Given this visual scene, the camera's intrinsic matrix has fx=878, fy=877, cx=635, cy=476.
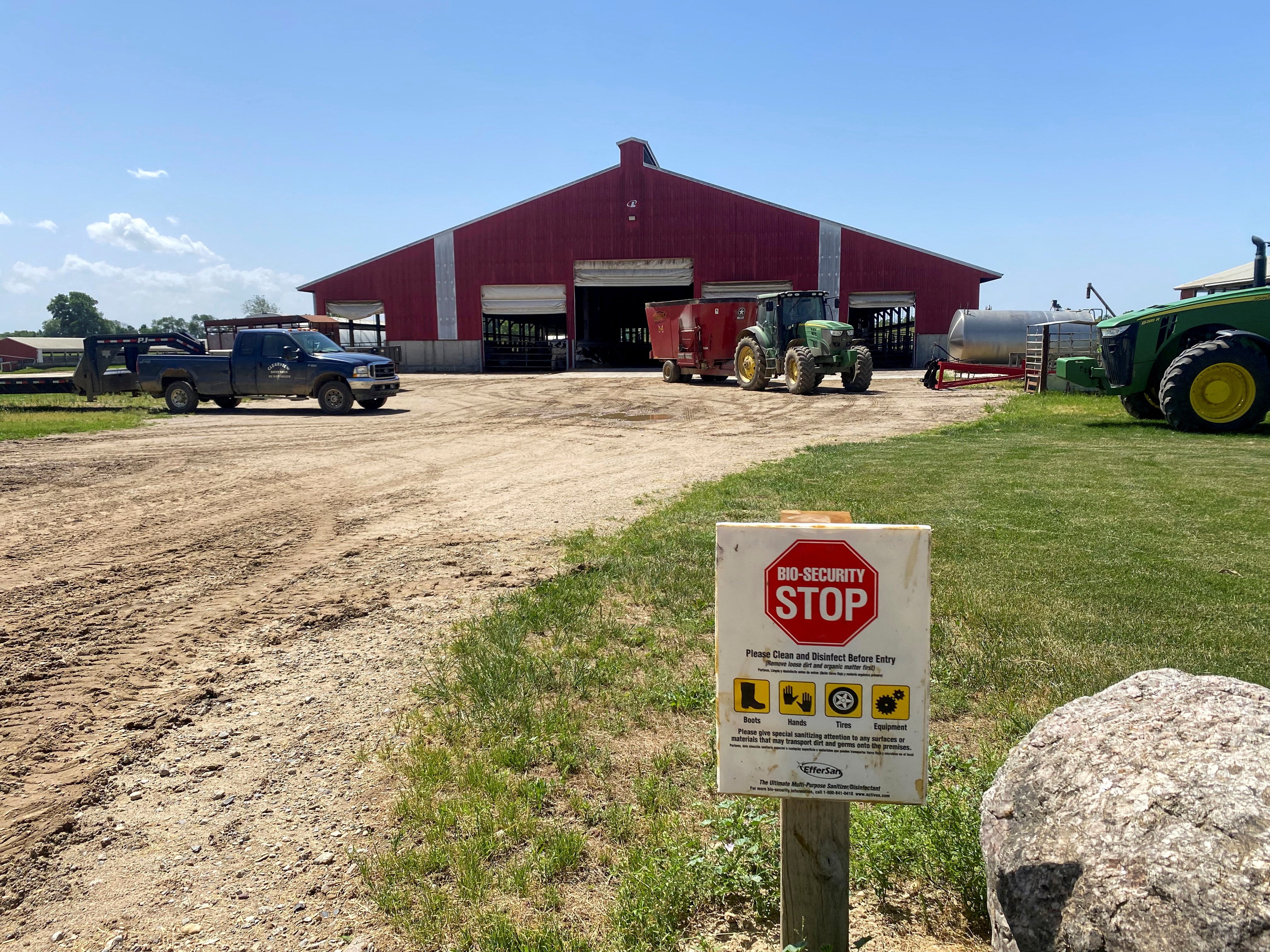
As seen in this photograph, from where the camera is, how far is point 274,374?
21.8 meters

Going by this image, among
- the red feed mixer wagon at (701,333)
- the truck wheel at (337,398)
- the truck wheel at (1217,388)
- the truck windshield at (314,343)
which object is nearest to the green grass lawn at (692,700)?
the truck wheel at (1217,388)

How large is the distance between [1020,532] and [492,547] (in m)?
4.48

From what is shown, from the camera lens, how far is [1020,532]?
723cm

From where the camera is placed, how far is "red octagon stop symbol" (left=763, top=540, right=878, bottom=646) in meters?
2.19

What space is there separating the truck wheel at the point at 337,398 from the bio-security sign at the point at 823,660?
2059 cm

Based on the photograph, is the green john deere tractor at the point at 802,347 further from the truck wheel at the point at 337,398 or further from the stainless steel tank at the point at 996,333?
the truck wheel at the point at 337,398

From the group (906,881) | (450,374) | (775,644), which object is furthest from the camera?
(450,374)

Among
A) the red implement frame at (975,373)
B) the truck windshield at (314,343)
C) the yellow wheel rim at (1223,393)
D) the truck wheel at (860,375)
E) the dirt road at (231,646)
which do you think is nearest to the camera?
the dirt road at (231,646)

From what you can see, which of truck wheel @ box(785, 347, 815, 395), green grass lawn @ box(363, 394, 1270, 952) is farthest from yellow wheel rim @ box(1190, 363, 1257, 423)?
truck wheel @ box(785, 347, 815, 395)

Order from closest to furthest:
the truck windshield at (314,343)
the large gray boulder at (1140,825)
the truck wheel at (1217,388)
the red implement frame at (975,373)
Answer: the large gray boulder at (1140,825) → the truck wheel at (1217,388) → the truck windshield at (314,343) → the red implement frame at (975,373)

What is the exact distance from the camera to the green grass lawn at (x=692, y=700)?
2959 millimetres

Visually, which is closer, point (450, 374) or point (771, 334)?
point (771, 334)

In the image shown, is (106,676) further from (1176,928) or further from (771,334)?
(771,334)

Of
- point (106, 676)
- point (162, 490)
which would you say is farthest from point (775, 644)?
point (162, 490)
